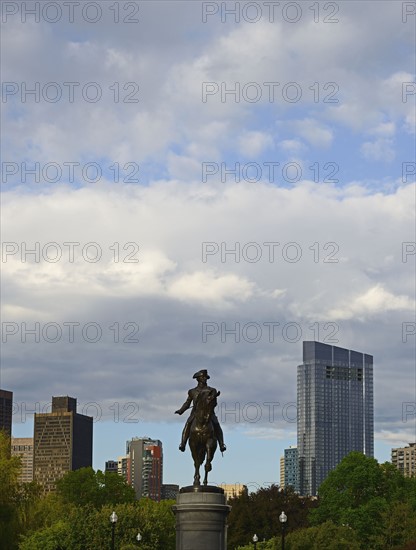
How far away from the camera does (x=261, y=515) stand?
317 ft

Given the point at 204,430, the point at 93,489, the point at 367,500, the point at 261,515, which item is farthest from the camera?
the point at 93,489

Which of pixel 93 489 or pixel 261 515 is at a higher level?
pixel 93 489

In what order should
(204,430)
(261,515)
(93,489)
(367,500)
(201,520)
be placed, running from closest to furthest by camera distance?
(201,520) → (204,430) → (367,500) → (261,515) → (93,489)

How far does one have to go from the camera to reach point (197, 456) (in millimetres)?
39938

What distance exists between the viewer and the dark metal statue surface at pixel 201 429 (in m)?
39.8

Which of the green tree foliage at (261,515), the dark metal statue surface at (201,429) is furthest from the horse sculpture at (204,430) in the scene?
the green tree foliage at (261,515)

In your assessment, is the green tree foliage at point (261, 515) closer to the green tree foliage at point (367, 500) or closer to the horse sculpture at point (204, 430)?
the green tree foliage at point (367, 500)

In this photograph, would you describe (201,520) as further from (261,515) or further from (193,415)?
(261,515)

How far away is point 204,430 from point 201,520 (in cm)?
311

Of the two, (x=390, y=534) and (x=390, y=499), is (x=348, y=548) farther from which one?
(x=390, y=499)

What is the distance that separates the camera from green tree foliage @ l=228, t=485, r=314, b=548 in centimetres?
9575

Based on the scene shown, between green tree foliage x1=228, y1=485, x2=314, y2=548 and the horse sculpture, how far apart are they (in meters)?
56.3

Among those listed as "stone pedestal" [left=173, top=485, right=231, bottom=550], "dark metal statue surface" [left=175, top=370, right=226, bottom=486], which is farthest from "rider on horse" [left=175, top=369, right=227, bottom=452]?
"stone pedestal" [left=173, top=485, right=231, bottom=550]

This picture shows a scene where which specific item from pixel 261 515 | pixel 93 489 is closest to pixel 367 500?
pixel 261 515
